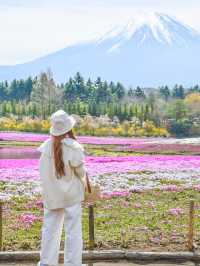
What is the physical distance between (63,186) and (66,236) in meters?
0.60

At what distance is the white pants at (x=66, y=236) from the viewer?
8219 millimetres

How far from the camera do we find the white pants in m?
8.22

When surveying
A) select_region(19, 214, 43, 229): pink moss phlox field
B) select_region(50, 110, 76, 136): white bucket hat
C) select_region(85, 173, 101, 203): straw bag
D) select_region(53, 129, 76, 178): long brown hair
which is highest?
select_region(50, 110, 76, 136): white bucket hat

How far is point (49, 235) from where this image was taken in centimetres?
832

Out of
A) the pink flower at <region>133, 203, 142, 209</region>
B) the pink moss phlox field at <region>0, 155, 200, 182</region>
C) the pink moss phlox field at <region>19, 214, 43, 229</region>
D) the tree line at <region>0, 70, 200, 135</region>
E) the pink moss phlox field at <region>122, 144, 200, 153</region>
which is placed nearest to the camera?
the pink moss phlox field at <region>19, 214, 43, 229</region>

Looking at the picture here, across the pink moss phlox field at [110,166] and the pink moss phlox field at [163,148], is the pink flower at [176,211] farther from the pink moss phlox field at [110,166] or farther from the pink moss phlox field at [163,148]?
the pink moss phlox field at [163,148]

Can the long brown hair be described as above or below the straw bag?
above

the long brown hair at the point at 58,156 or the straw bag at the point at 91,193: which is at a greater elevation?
the long brown hair at the point at 58,156

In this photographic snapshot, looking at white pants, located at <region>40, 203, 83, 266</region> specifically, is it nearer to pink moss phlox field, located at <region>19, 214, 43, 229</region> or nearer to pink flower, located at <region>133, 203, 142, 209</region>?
pink moss phlox field, located at <region>19, 214, 43, 229</region>

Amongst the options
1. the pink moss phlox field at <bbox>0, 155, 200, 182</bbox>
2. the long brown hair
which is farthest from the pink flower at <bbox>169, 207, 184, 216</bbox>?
the pink moss phlox field at <bbox>0, 155, 200, 182</bbox>

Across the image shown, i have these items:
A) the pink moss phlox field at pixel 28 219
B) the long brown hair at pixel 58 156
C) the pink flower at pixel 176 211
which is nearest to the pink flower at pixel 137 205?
the pink flower at pixel 176 211

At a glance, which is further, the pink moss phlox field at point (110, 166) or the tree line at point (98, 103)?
the tree line at point (98, 103)

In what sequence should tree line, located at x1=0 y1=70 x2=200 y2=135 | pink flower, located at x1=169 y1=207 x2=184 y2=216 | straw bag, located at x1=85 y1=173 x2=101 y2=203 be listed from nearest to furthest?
straw bag, located at x1=85 y1=173 x2=101 y2=203 → pink flower, located at x1=169 y1=207 x2=184 y2=216 → tree line, located at x1=0 y1=70 x2=200 y2=135

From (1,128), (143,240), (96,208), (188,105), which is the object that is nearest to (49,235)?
(143,240)
